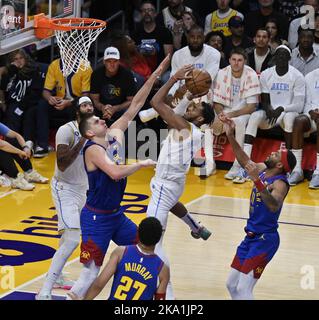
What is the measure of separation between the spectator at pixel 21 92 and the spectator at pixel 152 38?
1.88 meters

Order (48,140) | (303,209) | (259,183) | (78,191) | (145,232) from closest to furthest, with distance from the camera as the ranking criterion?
(145,232) < (259,183) < (78,191) < (303,209) < (48,140)

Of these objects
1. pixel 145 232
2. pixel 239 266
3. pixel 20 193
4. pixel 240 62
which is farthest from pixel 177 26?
pixel 145 232

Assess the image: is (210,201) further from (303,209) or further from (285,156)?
(285,156)

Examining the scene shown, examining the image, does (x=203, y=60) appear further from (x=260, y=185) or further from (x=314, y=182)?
(x=260, y=185)

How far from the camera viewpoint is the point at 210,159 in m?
14.5

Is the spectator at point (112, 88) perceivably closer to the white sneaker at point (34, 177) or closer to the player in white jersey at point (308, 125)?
the white sneaker at point (34, 177)

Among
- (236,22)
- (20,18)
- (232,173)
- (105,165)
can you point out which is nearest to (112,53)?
(236,22)

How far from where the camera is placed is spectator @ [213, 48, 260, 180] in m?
14.2

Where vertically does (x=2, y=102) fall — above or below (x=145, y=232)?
below

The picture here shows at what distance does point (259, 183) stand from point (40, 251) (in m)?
3.36

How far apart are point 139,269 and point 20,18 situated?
4.35 m

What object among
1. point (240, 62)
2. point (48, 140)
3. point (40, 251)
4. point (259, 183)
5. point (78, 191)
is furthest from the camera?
point (48, 140)

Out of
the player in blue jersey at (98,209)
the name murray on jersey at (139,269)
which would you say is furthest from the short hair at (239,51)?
the name murray on jersey at (139,269)

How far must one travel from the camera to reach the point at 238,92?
1434 cm
